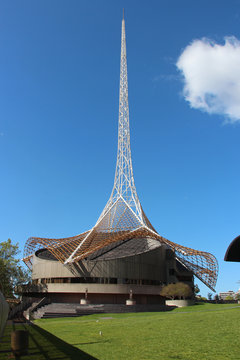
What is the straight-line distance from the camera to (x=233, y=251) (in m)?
6.95

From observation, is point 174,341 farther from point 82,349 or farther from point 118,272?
point 118,272

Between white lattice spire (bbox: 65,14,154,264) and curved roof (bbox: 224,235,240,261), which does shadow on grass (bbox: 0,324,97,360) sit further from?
white lattice spire (bbox: 65,14,154,264)

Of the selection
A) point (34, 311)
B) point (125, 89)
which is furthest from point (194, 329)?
point (125, 89)

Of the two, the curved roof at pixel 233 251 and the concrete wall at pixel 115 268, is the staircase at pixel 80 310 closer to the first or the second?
the concrete wall at pixel 115 268

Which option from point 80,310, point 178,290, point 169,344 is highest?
A: point 169,344

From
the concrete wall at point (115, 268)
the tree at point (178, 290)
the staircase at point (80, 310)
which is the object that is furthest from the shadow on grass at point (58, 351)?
the concrete wall at point (115, 268)

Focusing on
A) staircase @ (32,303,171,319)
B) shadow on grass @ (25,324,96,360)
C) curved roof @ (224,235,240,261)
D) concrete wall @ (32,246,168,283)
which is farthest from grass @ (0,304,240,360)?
concrete wall @ (32,246,168,283)

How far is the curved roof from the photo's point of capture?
6744 mm

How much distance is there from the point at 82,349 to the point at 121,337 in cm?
328

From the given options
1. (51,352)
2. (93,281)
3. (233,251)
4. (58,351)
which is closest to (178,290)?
(93,281)

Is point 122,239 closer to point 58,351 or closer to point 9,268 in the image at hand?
point 9,268

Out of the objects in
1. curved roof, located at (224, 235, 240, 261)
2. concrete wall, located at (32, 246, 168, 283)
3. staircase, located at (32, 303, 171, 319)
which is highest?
curved roof, located at (224, 235, 240, 261)

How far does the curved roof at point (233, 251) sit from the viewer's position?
674cm

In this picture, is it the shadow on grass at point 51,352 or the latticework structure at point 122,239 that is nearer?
the shadow on grass at point 51,352
